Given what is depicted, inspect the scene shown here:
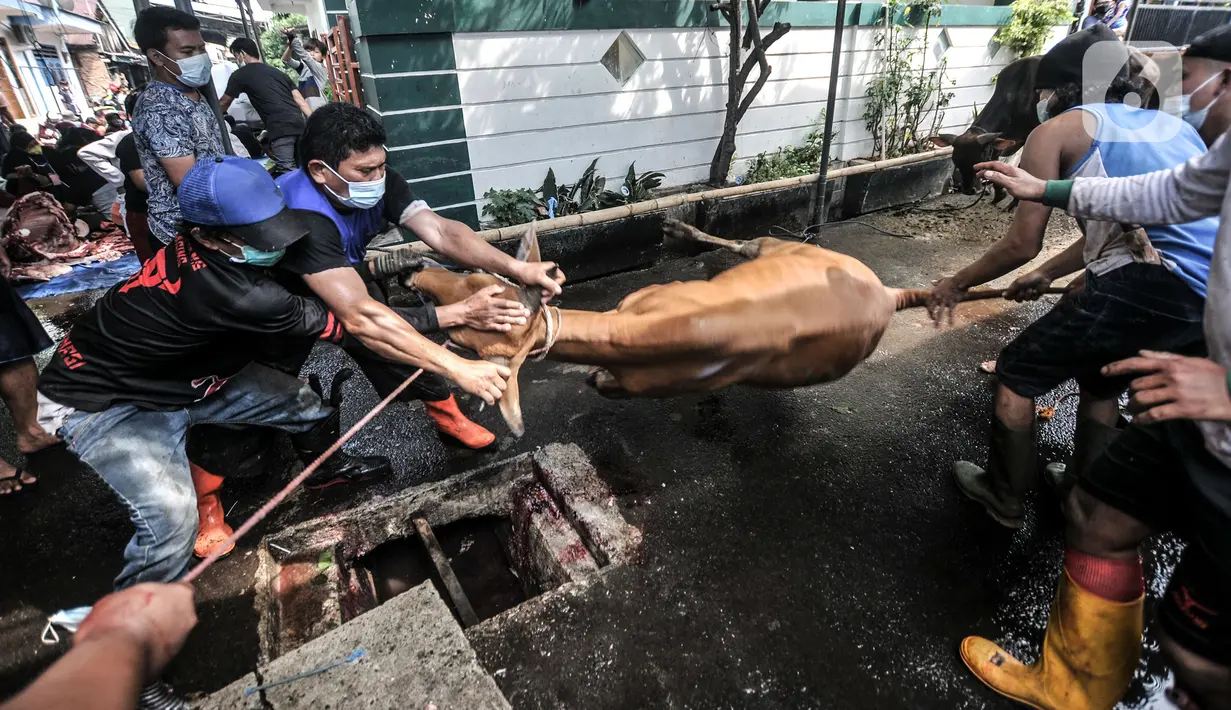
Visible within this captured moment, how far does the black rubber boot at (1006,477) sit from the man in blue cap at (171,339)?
240cm

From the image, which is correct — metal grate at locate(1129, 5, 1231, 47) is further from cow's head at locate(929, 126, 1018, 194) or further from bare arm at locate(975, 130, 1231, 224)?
bare arm at locate(975, 130, 1231, 224)

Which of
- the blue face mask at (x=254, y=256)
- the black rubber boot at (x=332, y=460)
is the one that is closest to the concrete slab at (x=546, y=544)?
the black rubber boot at (x=332, y=460)

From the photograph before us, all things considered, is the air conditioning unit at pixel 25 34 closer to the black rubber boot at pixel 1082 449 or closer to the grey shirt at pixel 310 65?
the grey shirt at pixel 310 65

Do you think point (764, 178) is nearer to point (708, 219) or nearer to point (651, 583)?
point (708, 219)

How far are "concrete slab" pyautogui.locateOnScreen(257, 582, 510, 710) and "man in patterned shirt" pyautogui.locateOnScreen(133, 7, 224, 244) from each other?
3014 mm

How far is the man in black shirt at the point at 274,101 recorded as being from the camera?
17.3 ft

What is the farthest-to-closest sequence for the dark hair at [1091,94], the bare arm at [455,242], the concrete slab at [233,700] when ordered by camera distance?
1. the bare arm at [455,242]
2. the dark hair at [1091,94]
3. the concrete slab at [233,700]

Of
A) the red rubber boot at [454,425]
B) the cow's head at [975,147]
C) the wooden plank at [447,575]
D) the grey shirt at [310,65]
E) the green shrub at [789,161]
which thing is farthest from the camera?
the grey shirt at [310,65]

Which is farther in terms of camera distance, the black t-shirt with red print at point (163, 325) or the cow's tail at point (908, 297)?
the cow's tail at point (908, 297)

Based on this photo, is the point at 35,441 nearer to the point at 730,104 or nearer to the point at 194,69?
the point at 194,69


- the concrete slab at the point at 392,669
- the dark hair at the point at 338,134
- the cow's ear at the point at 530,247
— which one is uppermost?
the dark hair at the point at 338,134

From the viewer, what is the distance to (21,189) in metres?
7.39

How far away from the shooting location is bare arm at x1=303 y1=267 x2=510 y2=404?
2.21m

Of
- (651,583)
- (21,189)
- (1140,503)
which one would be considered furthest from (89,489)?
(21,189)
